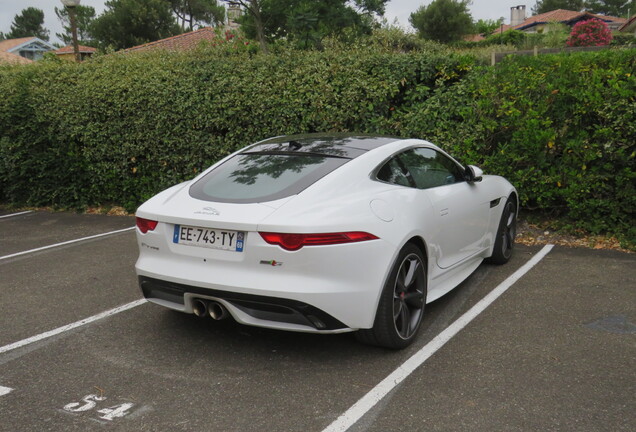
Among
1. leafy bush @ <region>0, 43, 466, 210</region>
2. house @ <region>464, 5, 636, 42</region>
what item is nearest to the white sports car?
leafy bush @ <region>0, 43, 466, 210</region>

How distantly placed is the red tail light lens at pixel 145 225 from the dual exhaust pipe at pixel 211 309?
2.01ft

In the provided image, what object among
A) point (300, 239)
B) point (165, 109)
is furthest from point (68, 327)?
point (165, 109)

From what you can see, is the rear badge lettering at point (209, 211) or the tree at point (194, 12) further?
the tree at point (194, 12)

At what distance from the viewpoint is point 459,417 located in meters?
3.19

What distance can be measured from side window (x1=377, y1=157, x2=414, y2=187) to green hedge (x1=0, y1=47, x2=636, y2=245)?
3.45m

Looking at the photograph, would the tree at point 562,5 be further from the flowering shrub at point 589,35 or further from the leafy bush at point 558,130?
the leafy bush at point 558,130

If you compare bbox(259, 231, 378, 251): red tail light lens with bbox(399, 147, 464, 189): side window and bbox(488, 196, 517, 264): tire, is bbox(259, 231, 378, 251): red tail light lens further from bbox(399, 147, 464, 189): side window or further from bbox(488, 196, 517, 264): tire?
bbox(488, 196, 517, 264): tire

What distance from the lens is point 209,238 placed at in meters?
3.80

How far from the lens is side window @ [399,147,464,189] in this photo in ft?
15.4

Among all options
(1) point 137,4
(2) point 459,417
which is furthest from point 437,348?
(1) point 137,4

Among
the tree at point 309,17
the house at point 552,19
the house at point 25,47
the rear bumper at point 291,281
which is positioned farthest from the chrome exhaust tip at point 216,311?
the house at point 552,19

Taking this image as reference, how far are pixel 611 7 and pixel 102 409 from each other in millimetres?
100822

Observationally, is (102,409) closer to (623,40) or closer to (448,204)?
(448,204)

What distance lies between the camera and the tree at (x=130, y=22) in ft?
177
